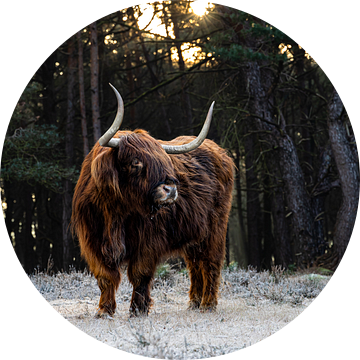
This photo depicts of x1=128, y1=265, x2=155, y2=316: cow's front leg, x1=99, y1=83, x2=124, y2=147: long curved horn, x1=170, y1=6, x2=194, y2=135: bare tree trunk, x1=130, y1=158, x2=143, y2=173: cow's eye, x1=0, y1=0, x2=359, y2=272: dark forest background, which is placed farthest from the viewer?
x1=170, y1=6, x2=194, y2=135: bare tree trunk

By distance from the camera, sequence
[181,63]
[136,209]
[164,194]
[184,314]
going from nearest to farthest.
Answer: [164,194]
[136,209]
[184,314]
[181,63]

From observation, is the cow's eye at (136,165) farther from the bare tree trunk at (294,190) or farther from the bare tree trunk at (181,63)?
the bare tree trunk at (181,63)

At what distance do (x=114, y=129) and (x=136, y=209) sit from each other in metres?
0.91

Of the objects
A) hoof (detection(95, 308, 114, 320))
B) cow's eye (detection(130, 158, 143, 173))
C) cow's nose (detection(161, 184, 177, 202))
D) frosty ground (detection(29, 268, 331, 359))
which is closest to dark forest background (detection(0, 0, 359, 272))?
frosty ground (detection(29, 268, 331, 359))

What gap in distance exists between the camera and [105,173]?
4395mm

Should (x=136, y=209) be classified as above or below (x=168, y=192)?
below

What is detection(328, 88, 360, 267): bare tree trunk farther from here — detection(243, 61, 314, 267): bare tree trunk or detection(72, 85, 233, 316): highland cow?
detection(72, 85, 233, 316): highland cow

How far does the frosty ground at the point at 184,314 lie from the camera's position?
3.72 metres

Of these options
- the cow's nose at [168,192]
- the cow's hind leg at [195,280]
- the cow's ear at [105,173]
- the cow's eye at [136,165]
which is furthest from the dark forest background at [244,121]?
the cow's nose at [168,192]

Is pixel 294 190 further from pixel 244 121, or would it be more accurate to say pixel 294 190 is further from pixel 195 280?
pixel 195 280

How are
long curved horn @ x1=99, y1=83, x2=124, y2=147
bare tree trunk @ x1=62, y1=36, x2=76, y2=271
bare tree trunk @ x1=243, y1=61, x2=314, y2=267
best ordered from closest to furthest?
long curved horn @ x1=99, y1=83, x2=124, y2=147
bare tree trunk @ x1=243, y1=61, x2=314, y2=267
bare tree trunk @ x1=62, y1=36, x2=76, y2=271

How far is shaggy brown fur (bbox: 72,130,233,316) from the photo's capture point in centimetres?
441

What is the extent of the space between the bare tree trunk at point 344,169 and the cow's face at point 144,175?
19.2 ft

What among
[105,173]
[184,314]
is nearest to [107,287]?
[184,314]
